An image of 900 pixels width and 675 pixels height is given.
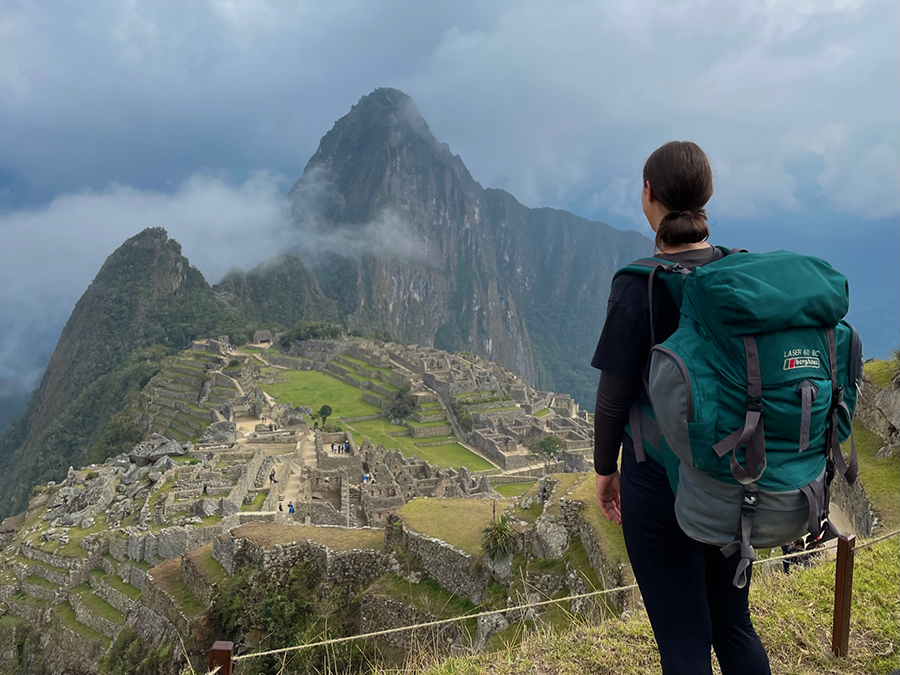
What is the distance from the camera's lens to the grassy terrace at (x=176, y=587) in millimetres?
8039

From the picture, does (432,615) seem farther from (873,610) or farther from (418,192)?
(418,192)

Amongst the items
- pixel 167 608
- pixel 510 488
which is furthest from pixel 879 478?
pixel 510 488

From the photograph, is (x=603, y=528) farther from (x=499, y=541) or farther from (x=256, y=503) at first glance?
(x=256, y=503)

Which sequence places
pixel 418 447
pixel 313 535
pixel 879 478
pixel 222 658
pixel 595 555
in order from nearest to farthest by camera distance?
pixel 222 658 → pixel 595 555 → pixel 879 478 → pixel 313 535 → pixel 418 447

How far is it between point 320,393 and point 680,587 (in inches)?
1817

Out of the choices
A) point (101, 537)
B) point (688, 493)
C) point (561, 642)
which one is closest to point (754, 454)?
point (688, 493)

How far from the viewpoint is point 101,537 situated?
42.6 ft

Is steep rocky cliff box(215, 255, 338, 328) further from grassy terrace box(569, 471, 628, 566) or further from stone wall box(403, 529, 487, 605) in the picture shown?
grassy terrace box(569, 471, 628, 566)

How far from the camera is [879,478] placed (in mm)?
7043

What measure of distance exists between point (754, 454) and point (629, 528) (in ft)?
1.83

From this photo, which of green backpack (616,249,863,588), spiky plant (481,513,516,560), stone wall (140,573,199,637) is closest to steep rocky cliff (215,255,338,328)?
stone wall (140,573,199,637)

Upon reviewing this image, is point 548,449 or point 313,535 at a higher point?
point 313,535

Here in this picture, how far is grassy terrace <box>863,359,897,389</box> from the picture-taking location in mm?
7970

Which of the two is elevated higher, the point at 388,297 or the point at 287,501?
the point at 388,297
